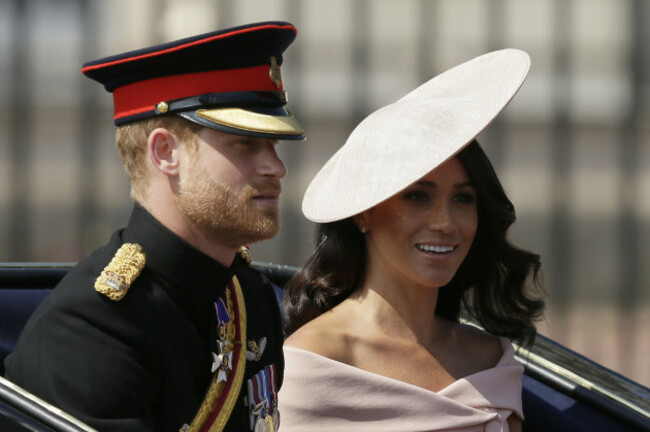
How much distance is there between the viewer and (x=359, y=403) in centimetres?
210

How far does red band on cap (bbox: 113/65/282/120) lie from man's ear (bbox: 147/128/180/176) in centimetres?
5

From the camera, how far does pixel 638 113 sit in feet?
15.1

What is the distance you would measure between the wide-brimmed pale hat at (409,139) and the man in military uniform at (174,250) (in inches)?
16.4

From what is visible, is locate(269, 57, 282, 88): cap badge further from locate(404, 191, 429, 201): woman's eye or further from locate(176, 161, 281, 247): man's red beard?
locate(404, 191, 429, 201): woman's eye

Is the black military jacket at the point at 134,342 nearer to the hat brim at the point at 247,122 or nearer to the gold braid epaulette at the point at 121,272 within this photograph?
the gold braid epaulette at the point at 121,272

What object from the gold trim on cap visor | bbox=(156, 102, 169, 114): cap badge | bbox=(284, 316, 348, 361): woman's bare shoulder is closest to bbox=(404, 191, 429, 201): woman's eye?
bbox=(284, 316, 348, 361): woman's bare shoulder

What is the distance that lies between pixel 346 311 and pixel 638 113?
2755mm

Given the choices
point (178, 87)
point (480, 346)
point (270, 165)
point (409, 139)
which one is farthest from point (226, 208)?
point (480, 346)

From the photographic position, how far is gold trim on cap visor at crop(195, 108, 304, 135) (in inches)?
60.4

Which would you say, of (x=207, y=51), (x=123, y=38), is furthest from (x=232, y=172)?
(x=123, y=38)

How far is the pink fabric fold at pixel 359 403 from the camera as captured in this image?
2.08 metres

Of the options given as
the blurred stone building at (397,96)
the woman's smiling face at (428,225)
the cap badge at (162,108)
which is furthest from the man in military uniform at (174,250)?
the blurred stone building at (397,96)

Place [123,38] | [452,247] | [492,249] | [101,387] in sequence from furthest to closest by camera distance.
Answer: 1. [123,38]
2. [492,249]
3. [452,247]
4. [101,387]

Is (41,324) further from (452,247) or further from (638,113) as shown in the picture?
(638,113)
